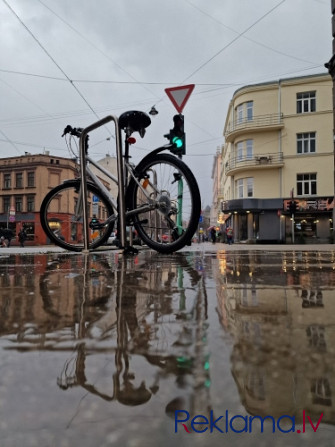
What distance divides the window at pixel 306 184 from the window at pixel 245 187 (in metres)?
3.56

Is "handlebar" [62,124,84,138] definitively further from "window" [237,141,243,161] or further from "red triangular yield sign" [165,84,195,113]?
"window" [237,141,243,161]

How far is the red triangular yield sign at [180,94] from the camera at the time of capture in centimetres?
532

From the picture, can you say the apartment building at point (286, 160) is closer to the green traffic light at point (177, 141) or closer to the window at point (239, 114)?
the window at point (239, 114)

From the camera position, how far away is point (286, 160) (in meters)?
24.1

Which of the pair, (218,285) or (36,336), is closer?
(36,336)

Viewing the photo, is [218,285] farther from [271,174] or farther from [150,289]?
[271,174]

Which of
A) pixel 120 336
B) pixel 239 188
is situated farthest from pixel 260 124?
pixel 120 336

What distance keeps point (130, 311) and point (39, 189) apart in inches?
1389

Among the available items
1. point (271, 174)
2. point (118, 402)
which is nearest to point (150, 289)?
point (118, 402)

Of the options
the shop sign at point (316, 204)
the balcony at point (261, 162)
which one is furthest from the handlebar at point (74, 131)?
the balcony at point (261, 162)

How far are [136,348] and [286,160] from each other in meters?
25.9

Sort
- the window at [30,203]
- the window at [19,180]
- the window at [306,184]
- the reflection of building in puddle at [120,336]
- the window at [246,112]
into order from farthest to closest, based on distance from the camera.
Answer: the window at [19,180] < the window at [30,203] < the window at [246,112] < the window at [306,184] < the reflection of building in puddle at [120,336]

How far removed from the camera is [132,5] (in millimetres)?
11625

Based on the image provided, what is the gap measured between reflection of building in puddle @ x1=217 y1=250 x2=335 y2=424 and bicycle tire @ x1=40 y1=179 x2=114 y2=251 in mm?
3116
